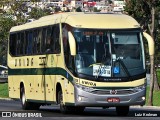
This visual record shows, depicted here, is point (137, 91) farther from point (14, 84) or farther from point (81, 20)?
point (14, 84)

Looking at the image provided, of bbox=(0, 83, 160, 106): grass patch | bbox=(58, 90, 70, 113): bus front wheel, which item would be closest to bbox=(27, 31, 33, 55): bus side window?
bbox=(58, 90, 70, 113): bus front wheel

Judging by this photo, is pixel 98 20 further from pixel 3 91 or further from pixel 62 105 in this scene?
pixel 3 91

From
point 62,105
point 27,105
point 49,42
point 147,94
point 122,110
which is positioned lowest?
point 147,94

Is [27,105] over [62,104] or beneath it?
beneath

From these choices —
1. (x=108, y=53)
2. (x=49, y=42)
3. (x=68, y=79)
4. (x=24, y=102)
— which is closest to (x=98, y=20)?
(x=108, y=53)

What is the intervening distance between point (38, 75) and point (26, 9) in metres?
38.0

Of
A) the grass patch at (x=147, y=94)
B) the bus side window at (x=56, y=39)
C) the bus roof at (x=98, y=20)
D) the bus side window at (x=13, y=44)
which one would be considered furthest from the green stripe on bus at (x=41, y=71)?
the grass patch at (x=147, y=94)

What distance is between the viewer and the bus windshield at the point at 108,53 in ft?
77.0

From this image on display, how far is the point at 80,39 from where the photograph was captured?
78.2 feet

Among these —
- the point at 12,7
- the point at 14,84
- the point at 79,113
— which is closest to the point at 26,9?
the point at 12,7

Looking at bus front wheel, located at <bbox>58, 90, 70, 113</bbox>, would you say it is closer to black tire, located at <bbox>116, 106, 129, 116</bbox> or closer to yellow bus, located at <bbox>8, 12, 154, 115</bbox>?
yellow bus, located at <bbox>8, 12, 154, 115</bbox>

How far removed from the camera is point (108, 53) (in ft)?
77.7

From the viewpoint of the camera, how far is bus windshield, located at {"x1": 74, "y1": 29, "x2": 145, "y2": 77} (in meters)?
23.5

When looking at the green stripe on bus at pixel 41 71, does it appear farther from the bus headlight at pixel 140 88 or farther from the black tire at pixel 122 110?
the black tire at pixel 122 110
